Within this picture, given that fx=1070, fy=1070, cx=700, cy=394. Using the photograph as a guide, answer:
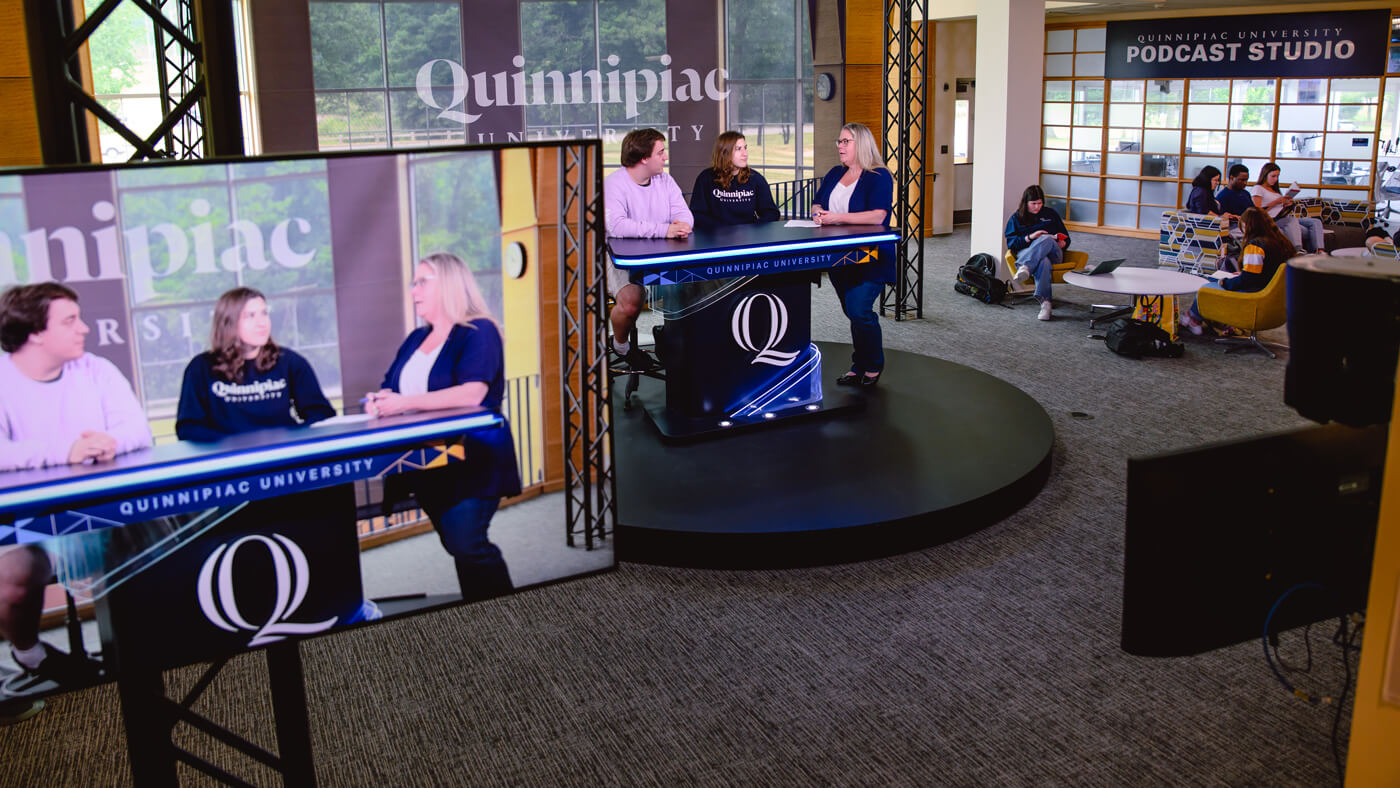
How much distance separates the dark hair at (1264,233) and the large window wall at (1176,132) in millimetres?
6311

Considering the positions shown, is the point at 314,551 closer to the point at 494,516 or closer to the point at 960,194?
the point at 494,516

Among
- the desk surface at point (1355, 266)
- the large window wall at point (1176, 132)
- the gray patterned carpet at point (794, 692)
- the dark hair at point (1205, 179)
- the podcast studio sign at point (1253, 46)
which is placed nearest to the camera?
the desk surface at point (1355, 266)

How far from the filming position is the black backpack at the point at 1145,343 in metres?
8.10

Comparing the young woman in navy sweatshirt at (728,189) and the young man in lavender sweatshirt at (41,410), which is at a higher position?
the young woman in navy sweatshirt at (728,189)

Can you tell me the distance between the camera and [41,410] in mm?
1910

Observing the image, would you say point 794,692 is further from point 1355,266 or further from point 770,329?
point 770,329

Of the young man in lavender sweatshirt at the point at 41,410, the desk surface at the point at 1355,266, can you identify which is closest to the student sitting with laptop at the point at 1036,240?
the desk surface at the point at 1355,266

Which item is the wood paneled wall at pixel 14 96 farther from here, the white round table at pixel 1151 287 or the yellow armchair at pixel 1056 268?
the yellow armchair at pixel 1056 268

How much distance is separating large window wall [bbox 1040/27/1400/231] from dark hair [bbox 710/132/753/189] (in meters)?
9.78

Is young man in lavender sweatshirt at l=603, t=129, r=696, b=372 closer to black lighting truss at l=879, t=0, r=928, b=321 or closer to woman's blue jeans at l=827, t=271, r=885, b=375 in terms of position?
woman's blue jeans at l=827, t=271, r=885, b=375

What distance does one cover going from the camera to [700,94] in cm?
1207

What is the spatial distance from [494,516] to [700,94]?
10431 mm

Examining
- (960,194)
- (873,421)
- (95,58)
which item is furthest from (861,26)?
(95,58)

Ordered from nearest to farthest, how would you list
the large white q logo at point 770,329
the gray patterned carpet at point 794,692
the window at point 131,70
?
Answer: the gray patterned carpet at point 794,692 → the large white q logo at point 770,329 → the window at point 131,70
